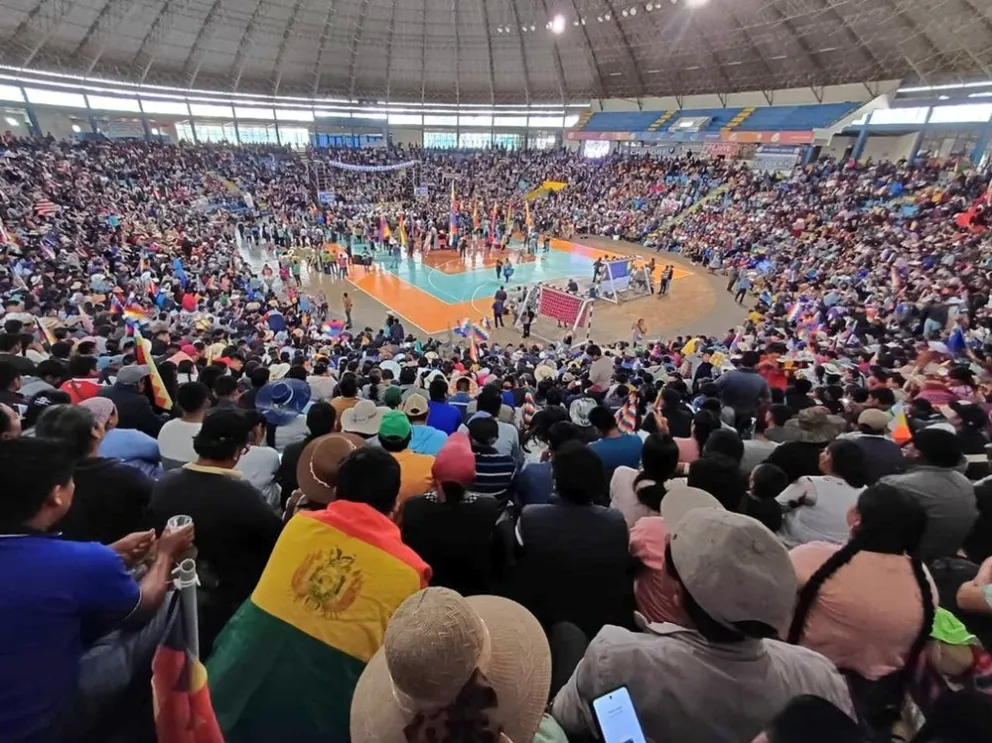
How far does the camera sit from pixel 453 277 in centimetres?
2512

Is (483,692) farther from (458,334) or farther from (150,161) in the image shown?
(150,161)

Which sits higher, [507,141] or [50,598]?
[507,141]

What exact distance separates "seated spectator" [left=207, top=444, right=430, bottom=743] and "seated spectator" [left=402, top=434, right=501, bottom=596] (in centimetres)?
77

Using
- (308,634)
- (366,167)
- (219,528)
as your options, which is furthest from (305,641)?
(366,167)

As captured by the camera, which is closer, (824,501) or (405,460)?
(824,501)

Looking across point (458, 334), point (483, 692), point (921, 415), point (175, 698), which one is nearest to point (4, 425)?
point (175, 698)

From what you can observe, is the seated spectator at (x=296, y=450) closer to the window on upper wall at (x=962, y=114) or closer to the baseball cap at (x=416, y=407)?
the baseball cap at (x=416, y=407)

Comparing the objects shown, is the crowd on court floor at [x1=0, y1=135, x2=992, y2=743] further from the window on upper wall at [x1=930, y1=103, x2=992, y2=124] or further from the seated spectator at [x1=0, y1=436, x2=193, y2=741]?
the window on upper wall at [x1=930, y1=103, x2=992, y2=124]

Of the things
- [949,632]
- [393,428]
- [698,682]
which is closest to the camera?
[698,682]

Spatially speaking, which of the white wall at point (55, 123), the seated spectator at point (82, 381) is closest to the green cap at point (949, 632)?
the seated spectator at point (82, 381)

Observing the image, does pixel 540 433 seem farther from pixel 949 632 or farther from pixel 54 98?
pixel 54 98

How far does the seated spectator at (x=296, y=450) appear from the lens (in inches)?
162

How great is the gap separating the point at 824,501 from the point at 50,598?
13.1 feet

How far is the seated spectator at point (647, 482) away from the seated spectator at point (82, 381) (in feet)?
17.4
